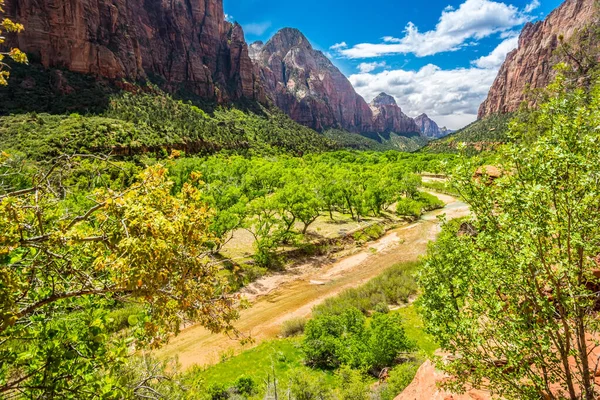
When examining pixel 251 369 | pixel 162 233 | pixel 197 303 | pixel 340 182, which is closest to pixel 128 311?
pixel 251 369

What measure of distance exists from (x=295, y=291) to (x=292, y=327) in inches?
282

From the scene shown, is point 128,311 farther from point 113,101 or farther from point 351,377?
point 113,101

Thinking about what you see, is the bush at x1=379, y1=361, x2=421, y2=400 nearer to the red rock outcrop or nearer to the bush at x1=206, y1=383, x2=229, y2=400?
the red rock outcrop

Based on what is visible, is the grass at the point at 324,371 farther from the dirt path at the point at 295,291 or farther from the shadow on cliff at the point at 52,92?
the shadow on cliff at the point at 52,92

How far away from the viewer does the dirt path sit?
2016cm

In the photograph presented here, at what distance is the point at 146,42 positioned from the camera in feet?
421

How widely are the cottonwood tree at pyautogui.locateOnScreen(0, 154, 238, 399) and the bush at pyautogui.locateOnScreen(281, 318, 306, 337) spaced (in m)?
18.0

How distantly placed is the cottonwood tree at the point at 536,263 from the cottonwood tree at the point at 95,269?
5.15 m

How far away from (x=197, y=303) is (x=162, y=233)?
168 centimetres

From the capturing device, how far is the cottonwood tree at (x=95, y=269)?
132 inches

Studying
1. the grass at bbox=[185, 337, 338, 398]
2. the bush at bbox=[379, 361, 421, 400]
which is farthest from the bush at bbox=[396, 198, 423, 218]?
the bush at bbox=[379, 361, 421, 400]

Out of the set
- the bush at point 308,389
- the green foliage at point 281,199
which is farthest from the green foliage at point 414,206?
the bush at point 308,389

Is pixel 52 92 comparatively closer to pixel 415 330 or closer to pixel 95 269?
pixel 415 330

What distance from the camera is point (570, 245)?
5520 millimetres
